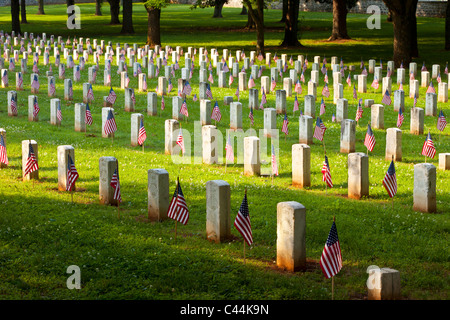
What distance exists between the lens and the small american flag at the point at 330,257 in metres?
8.22

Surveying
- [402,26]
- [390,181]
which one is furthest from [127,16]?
[390,181]

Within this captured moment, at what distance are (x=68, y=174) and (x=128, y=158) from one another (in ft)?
11.3

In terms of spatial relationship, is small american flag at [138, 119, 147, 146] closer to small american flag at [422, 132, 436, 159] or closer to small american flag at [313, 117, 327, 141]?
small american flag at [313, 117, 327, 141]

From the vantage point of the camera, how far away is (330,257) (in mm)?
8234

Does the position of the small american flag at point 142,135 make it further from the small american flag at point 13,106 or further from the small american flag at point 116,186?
the small american flag at point 13,106

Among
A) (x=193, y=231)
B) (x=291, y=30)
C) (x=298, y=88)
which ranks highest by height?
(x=291, y=30)

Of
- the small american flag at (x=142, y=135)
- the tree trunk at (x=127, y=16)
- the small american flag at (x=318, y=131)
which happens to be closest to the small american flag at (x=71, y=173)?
the small american flag at (x=142, y=135)

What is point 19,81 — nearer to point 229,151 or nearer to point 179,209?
point 229,151

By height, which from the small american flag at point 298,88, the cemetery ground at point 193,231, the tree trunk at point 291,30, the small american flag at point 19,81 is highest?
the tree trunk at point 291,30

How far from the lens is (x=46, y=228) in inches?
410

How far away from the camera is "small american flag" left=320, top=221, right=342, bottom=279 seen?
8.22 m

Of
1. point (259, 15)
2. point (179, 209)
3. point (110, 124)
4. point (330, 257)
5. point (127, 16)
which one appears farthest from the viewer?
point (127, 16)
